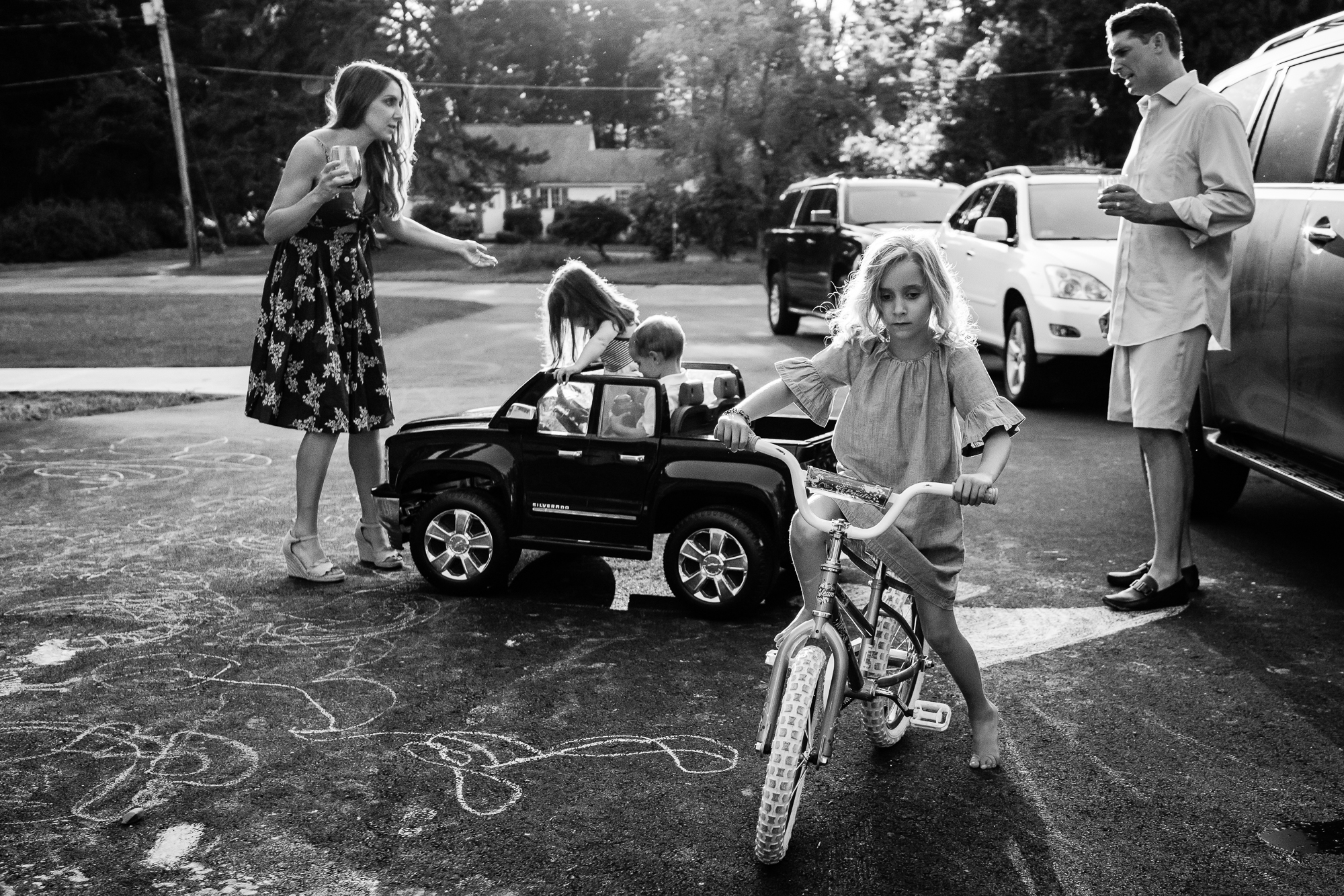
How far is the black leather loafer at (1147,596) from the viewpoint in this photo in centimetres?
541

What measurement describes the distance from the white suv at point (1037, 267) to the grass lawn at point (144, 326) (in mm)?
5149

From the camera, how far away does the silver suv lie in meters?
5.23

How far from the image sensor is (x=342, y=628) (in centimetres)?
518

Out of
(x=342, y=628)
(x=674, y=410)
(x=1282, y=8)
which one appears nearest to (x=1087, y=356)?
(x=674, y=410)

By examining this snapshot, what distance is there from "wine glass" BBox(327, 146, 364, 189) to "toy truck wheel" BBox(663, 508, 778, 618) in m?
1.91

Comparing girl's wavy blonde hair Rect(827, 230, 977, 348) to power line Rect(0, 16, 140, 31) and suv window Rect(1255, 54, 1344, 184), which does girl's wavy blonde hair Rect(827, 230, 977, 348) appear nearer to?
suv window Rect(1255, 54, 1344, 184)

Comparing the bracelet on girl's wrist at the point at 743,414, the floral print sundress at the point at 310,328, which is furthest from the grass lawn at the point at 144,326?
the bracelet on girl's wrist at the point at 743,414

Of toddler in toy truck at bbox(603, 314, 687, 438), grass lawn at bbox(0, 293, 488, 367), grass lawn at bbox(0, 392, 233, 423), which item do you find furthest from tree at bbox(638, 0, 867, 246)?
toddler in toy truck at bbox(603, 314, 687, 438)

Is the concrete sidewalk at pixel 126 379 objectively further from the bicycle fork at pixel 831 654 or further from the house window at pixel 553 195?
the house window at pixel 553 195

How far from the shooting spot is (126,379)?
12453mm

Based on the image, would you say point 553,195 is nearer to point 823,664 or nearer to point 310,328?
point 310,328

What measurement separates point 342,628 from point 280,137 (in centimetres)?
5186

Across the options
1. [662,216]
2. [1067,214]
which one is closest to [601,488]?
[1067,214]

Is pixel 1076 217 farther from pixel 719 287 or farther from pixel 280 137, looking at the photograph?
pixel 280 137
